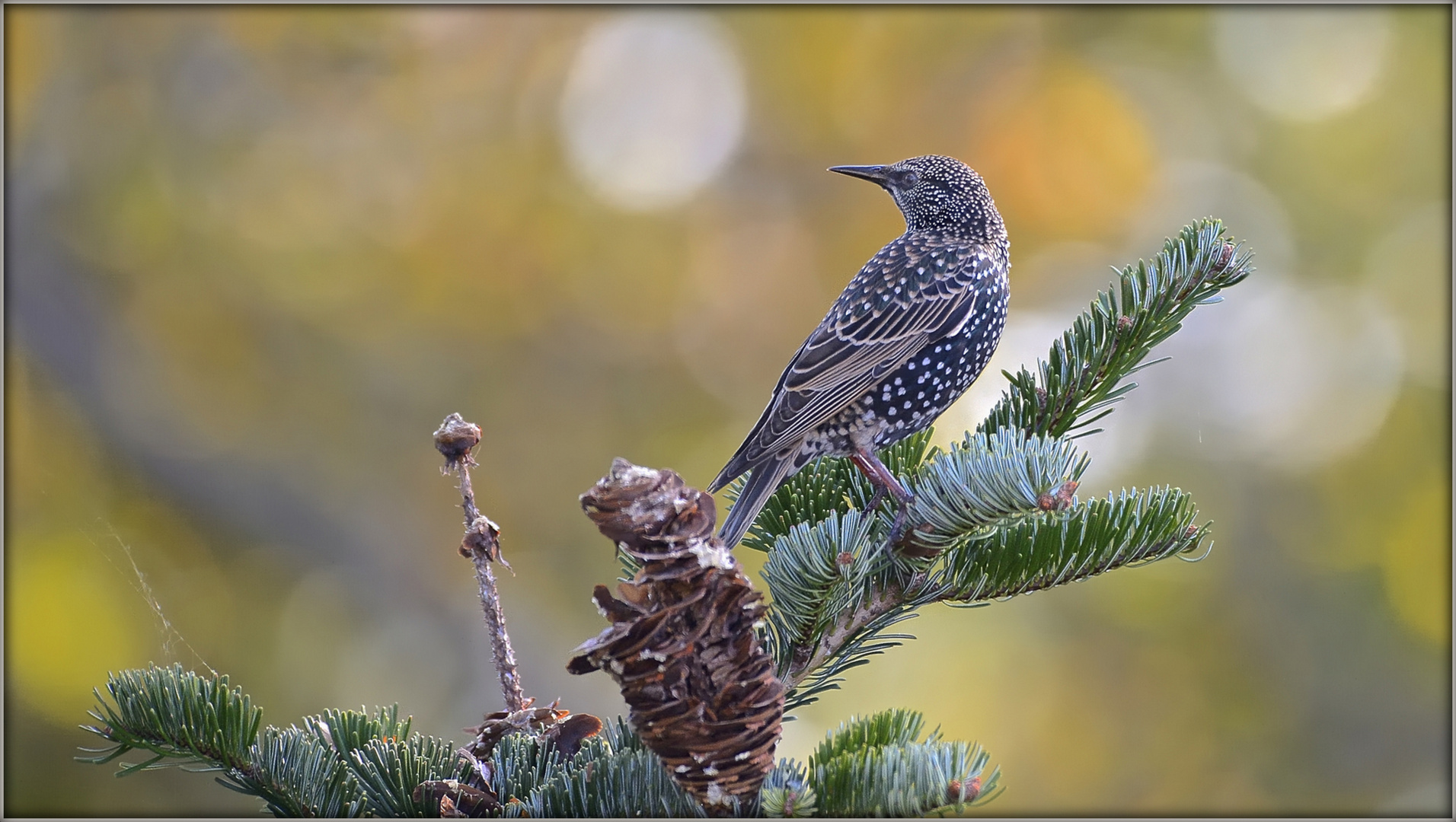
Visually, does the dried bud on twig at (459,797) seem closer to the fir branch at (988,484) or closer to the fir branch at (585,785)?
the fir branch at (585,785)

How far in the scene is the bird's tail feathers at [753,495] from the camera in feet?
9.51

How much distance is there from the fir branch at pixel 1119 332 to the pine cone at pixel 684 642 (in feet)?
4.13

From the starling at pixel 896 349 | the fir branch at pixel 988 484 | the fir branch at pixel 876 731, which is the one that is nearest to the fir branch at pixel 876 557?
the fir branch at pixel 988 484

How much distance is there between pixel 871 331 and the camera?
12.3ft

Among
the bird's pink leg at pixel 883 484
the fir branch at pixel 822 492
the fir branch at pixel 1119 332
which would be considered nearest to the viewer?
the bird's pink leg at pixel 883 484

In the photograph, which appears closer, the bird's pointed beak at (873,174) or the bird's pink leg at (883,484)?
the bird's pink leg at (883,484)

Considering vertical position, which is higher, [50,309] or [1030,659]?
[50,309]

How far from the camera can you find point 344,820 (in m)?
1.96

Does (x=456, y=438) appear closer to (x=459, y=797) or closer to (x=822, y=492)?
(x=459, y=797)

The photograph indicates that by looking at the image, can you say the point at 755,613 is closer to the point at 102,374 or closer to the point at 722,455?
the point at 722,455

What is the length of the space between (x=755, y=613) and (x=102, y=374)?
17.4 feet

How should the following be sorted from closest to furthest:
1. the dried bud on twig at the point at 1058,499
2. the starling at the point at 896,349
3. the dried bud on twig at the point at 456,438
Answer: the dried bud on twig at the point at 456,438 < the dried bud on twig at the point at 1058,499 < the starling at the point at 896,349

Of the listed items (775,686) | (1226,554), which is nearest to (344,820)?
(775,686)

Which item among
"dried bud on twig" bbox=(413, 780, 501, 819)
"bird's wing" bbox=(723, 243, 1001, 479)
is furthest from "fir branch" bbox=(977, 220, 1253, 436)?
"dried bud on twig" bbox=(413, 780, 501, 819)
